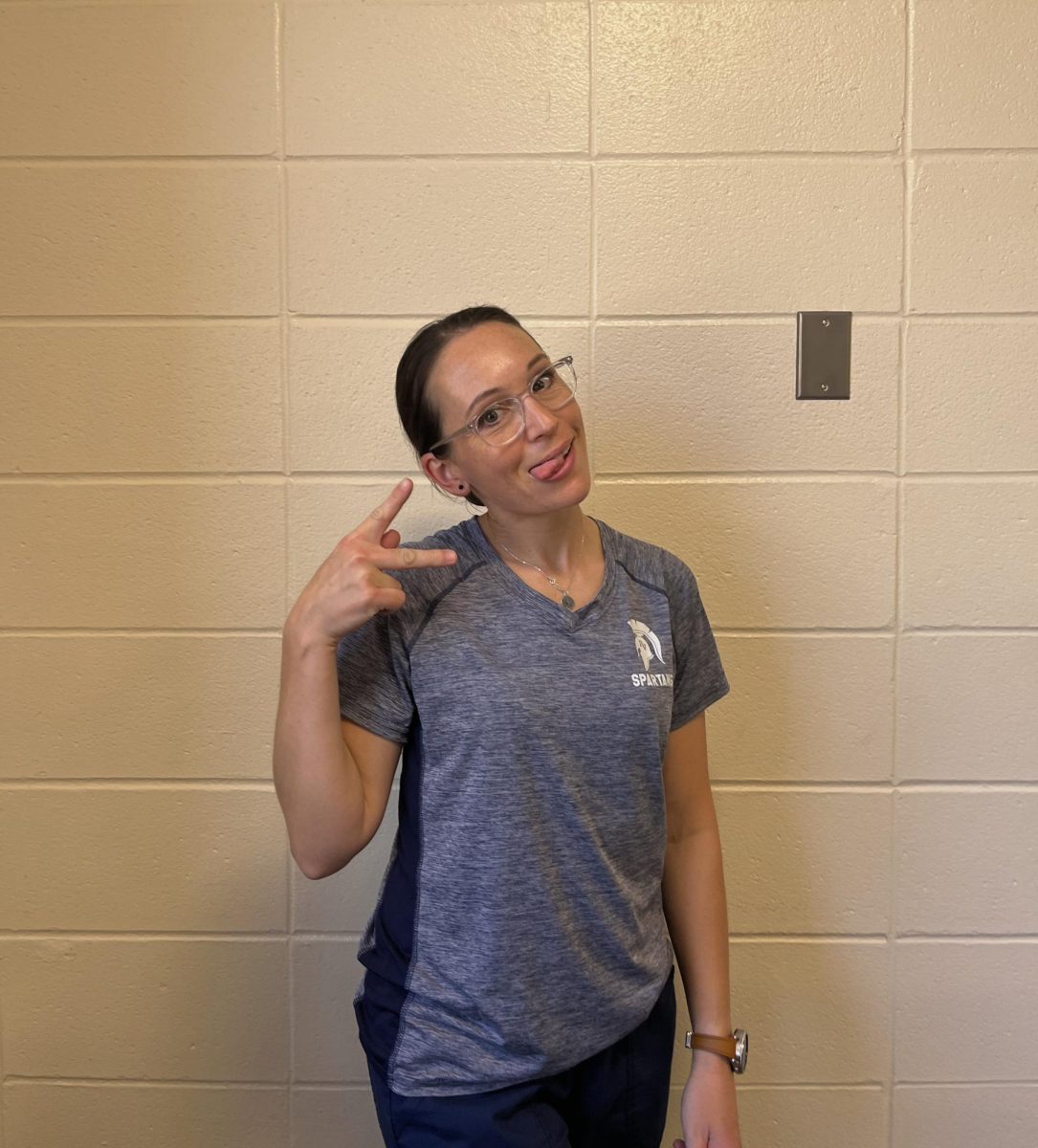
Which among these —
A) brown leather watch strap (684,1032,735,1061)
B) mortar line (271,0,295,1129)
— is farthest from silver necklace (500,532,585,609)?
brown leather watch strap (684,1032,735,1061)

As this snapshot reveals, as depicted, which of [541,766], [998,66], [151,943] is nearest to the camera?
[541,766]

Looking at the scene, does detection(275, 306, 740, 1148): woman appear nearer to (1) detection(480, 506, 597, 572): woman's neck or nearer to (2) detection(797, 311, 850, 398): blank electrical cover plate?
(1) detection(480, 506, 597, 572): woman's neck

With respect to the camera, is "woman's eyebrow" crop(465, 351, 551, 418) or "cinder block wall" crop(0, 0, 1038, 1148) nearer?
"woman's eyebrow" crop(465, 351, 551, 418)

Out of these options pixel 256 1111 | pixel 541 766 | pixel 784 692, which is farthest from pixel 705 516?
pixel 256 1111

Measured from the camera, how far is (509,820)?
3.69 ft

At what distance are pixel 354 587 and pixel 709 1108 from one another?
794 mm

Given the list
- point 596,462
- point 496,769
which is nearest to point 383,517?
point 496,769

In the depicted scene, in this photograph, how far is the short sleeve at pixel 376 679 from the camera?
116 cm

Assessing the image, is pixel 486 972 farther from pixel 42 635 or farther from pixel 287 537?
pixel 42 635

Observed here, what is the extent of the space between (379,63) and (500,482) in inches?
30.0

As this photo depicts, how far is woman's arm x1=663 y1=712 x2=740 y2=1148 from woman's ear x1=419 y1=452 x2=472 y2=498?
416mm

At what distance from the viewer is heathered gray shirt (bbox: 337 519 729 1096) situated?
1131 mm

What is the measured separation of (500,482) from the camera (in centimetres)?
119

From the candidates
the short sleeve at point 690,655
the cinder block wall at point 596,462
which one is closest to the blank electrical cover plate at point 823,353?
the cinder block wall at point 596,462
